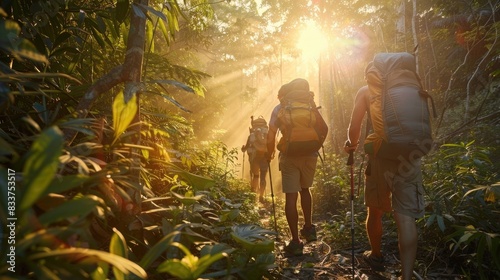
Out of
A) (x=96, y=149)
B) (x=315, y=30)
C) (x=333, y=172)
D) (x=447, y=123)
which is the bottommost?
(x=96, y=149)

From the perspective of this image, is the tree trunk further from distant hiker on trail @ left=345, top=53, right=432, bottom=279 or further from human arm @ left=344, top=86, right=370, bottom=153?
human arm @ left=344, top=86, right=370, bottom=153

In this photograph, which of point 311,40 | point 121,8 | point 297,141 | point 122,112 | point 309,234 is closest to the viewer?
point 122,112

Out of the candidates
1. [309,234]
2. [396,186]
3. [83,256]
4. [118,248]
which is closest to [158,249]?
[118,248]

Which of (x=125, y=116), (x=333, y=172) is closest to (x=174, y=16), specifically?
(x=125, y=116)

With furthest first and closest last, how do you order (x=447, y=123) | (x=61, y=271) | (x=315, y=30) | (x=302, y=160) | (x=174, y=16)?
(x=315, y=30) < (x=447, y=123) < (x=302, y=160) < (x=174, y=16) < (x=61, y=271)

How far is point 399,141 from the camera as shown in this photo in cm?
302

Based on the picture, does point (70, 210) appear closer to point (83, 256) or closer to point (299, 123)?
point (83, 256)

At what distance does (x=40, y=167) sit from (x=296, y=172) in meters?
4.12

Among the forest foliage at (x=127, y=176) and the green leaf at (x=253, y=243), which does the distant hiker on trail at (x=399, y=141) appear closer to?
the forest foliage at (x=127, y=176)

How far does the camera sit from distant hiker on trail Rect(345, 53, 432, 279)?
3006mm

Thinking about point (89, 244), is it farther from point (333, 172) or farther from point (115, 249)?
point (333, 172)

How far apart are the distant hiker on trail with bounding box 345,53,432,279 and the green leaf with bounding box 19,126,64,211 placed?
3007mm

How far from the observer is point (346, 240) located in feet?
15.8

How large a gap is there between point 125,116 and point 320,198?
718cm
